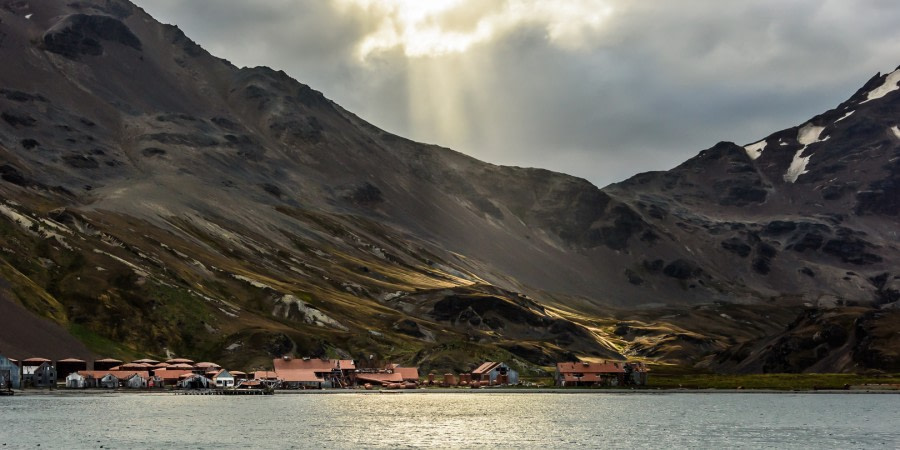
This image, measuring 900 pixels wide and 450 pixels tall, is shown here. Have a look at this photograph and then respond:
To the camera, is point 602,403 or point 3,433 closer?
point 3,433

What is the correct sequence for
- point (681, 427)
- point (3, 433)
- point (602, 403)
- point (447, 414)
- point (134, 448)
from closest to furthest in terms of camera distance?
point (134, 448), point (3, 433), point (681, 427), point (447, 414), point (602, 403)

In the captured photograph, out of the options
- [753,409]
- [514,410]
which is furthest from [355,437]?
[753,409]

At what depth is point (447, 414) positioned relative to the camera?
159 metres

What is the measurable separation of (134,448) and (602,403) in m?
112

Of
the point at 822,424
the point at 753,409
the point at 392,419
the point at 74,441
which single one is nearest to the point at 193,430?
the point at 74,441

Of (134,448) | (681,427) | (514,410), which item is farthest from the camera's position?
(514,410)

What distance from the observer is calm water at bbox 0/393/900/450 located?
11294 cm

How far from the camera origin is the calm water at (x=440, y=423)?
112938 millimetres

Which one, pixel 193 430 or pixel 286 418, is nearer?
pixel 193 430

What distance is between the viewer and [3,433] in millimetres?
118812

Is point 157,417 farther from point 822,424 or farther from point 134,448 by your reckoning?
point 822,424

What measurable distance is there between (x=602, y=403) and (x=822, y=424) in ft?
200

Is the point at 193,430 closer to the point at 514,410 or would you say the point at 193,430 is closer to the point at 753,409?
the point at 514,410

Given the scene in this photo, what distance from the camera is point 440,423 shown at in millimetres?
139625
